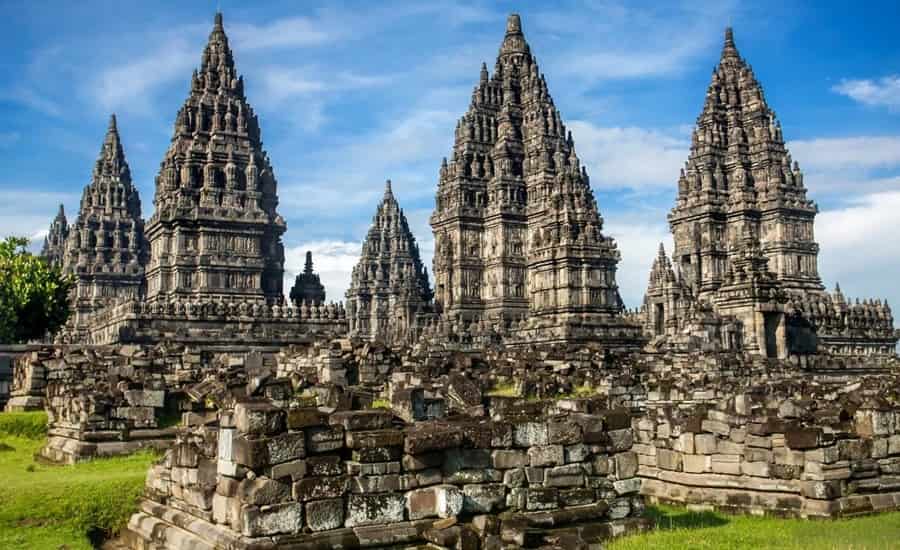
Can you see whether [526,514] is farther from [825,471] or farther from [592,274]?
[592,274]

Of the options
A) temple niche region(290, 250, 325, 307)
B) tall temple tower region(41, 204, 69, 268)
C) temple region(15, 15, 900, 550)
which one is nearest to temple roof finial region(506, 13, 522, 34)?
temple region(15, 15, 900, 550)

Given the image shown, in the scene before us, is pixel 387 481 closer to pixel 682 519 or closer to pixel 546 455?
pixel 546 455

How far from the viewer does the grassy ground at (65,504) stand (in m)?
11.1

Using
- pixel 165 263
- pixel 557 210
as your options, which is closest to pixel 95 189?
pixel 165 263

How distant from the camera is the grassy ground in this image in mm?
11148

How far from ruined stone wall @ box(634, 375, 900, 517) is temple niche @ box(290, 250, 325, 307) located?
47.3 meters

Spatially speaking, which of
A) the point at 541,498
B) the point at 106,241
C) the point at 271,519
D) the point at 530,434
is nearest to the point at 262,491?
the point at 271,519

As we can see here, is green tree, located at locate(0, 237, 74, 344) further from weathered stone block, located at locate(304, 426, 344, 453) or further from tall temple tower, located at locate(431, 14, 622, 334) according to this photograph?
weathered stone block, located at locate(304, 426, 344, 453)

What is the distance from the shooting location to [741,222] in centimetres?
6353

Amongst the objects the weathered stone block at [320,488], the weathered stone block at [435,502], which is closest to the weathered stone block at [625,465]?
the weathered stone block at [435,502]

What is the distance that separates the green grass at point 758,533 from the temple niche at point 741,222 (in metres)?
41.1

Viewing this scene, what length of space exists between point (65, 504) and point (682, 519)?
8107 millimetres

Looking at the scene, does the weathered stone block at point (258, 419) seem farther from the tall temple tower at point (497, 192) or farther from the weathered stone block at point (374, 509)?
the tall temple tower at point (497, 192)

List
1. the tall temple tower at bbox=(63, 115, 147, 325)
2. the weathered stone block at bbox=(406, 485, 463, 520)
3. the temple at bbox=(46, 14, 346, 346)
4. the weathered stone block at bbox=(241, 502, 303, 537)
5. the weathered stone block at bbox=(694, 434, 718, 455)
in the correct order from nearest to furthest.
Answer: the weathered stone block at bbox=(241, 502, 303, 537), the weathered stone block at bbox=(406, 485, 463, 520), the weathered stone block at bbox=(694, 434, 718, 455), the temple at bbox=(46, 14, 346, 346), the tall temple tower at bbox=(63, 115, 147, 325)
